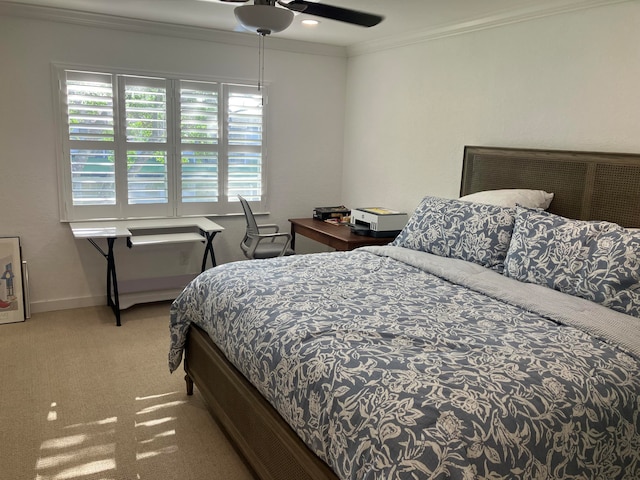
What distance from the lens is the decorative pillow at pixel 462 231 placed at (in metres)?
2.81

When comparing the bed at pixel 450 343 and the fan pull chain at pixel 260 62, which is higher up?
the fan pull chain at pixel 260 62

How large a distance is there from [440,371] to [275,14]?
175cm

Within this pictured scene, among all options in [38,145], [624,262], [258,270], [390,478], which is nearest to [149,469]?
[258,270]

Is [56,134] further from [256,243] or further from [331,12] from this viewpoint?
[331,12]

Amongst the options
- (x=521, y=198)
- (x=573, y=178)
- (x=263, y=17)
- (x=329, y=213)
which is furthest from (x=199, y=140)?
(x=573, y=178)

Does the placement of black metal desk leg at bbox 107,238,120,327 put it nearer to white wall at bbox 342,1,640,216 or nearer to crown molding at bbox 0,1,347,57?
crown molding at bbox 0,1,347,57

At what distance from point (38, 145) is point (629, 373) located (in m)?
4.09

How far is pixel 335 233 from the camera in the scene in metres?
4.20

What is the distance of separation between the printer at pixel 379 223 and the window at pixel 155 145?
118 centimetres

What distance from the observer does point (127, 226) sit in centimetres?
415

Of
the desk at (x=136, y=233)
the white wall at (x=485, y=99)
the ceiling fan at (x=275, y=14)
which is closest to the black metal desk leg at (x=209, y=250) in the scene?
the desk at (x=136, y=233)

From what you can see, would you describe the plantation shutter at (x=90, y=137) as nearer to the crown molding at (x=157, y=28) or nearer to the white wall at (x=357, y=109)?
the white wall at (x=357, y=109)

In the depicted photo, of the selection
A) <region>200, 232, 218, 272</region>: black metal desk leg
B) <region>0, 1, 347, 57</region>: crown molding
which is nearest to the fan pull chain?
<region>0, 1, 347, 57</region>: crown molding

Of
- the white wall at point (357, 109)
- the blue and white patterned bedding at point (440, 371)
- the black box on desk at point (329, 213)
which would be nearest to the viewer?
the blue and white patterned bedding at point (440, 371)
